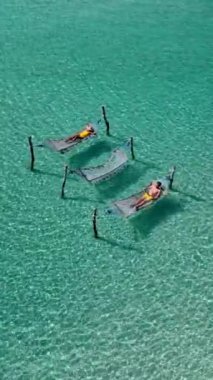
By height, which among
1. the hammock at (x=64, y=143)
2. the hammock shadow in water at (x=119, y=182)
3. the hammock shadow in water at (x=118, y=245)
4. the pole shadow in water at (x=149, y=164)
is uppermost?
the hammock at (x=64, y=143)

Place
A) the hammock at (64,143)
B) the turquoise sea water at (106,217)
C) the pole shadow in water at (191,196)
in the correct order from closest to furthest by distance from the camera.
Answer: the turquoise sea water at (106,217)
the pole shadow in water at (191,196)
the hammock at (64,143)

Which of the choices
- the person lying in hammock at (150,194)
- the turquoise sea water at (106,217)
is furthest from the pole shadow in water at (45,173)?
the person lying in hammock at (150,194)

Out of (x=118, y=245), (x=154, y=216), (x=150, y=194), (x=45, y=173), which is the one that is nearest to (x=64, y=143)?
(x=45, y=173)

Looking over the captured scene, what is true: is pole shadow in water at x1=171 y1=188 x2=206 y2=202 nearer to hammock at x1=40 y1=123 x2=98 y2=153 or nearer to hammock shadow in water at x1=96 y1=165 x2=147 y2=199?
hammock shadow in water at x1=96 y1=165 x2=147 y2=199

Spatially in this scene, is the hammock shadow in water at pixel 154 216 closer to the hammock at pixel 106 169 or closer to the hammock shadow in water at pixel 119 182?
the hammock shadow in water at pixel 119 182

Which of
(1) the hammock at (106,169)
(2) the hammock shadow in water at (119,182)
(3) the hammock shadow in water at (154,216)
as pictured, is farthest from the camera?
(1) the hammock at (106,169)

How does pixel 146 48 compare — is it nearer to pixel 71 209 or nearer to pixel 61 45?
pixel 61 45
